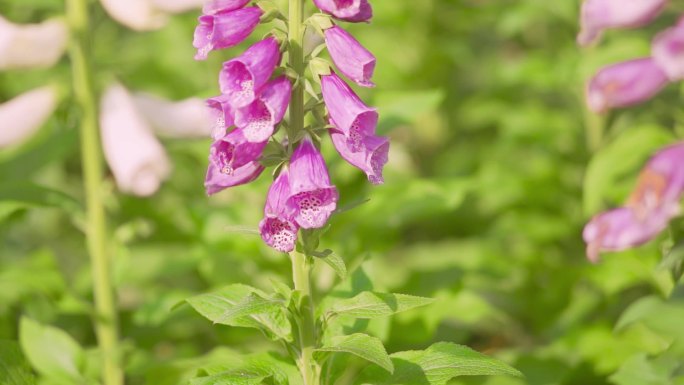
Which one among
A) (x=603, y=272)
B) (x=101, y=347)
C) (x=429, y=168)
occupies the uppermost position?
(x=429, y=168)

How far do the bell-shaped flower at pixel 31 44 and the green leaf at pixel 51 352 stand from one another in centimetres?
92

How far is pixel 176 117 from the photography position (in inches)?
137

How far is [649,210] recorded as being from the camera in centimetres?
199

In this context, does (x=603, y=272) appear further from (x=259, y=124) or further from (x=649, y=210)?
(x=259, y=124)

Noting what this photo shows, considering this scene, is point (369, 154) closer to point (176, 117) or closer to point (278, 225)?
point (278, 225)

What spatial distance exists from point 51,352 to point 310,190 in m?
1.49

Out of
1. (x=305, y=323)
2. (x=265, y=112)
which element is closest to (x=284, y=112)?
(x=265, y=112)

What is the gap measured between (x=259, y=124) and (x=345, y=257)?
1.54 m

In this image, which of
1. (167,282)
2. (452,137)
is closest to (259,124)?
(167,282)

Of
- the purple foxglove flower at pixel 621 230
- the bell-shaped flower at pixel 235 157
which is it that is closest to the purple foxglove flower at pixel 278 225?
the bell-shaped flower at pixel 235 157

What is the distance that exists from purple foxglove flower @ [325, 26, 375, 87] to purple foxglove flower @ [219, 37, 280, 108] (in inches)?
5.9

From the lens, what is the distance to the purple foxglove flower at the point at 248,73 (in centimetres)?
208

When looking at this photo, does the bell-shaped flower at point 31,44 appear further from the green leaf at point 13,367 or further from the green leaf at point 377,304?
the green leaf at point 377,304

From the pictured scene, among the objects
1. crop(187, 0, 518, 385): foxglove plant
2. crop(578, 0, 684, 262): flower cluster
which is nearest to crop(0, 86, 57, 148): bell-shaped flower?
crop(187, 0, 518, 385): foxglove plant
